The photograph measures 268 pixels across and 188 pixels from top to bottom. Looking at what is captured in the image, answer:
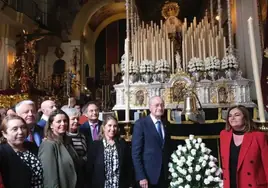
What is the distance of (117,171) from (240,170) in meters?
1.09

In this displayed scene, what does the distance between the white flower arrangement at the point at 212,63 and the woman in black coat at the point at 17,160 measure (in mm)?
5151

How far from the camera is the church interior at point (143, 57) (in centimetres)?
437

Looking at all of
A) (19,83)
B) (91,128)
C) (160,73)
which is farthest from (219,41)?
(19,83)

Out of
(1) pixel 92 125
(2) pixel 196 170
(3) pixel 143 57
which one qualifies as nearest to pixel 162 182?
(2) pixel 196 170

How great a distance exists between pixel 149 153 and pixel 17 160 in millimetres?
1243

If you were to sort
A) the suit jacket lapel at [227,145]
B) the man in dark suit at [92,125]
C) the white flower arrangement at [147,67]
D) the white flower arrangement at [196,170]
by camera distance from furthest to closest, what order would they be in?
the white flower arrangement at [147,67] < the man in dark suit at [92,125] < the suit jacket lapel at [227,145] < the white flower arrangement at [196,170]

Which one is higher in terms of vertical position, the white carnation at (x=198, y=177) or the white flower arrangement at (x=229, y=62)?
the white flower arrangement at (x=229, y=62)

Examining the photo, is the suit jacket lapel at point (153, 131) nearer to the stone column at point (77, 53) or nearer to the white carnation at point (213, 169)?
the white carnation at point (213, 169)

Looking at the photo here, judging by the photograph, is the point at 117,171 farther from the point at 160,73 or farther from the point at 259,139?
the point at 160,73

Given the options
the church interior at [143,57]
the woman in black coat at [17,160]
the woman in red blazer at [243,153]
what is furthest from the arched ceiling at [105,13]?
the woman in black coat at [17,160]

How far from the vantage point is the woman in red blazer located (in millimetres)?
1975

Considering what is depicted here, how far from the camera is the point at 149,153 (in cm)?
267

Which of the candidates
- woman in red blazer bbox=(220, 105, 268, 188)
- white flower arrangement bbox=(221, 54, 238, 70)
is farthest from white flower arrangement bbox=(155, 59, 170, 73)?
woman in red blazer bbox=(220, 105, 268, 188)

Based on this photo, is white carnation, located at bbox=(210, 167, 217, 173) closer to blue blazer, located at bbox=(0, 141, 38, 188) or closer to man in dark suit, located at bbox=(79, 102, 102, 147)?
blue blazer, located at bbox=(0, 141, 38, 188)
